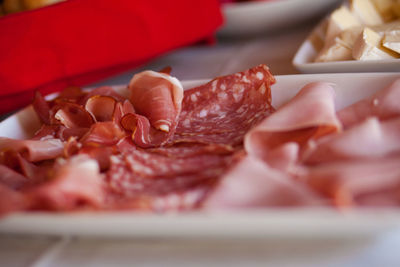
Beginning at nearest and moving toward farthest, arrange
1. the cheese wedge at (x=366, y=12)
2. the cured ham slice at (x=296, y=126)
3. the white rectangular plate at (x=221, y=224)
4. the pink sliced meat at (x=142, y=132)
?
the white rectangular plate at (x=221, y=224)
the cured ham slice at (x=296, y=126)
the pink sliced meat at (x=142, y=132)
the cheese wedge at (x=366, y=12)

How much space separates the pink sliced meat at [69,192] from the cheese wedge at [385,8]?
0.87 metres

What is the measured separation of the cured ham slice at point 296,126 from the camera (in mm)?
534

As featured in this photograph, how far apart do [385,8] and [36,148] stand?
0.90m

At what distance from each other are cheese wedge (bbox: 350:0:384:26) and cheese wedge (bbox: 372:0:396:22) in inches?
0.5

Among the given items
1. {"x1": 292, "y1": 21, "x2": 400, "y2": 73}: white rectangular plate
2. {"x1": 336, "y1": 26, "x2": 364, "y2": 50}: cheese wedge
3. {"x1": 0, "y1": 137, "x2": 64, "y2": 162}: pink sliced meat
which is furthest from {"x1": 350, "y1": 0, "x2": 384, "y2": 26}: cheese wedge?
{"x1": 0, "y1": 137, "x2": 64, "y2": 162}: pink sliced meat

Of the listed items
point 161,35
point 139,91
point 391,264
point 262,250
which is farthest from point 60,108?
point 391,264

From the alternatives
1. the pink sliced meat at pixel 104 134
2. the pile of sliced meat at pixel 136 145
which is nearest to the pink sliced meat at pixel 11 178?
the pile of sliced meat at pixel 136 145

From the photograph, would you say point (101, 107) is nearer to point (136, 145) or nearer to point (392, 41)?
point (136, 145)

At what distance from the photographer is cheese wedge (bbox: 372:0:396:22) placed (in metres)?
0.98

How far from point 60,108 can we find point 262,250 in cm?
49

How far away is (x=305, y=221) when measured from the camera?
367 mm

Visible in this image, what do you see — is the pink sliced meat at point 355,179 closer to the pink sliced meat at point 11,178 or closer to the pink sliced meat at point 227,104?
the pink sliced meat at point 227,104

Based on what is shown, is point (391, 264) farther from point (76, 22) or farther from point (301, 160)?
point (76, 22)

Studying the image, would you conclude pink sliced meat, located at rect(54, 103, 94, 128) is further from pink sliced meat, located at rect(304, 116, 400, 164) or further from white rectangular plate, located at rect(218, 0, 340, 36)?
white rectangular plate, located at rect(218, 0, 340, 36)
